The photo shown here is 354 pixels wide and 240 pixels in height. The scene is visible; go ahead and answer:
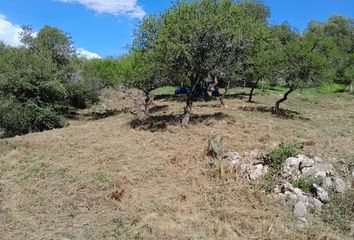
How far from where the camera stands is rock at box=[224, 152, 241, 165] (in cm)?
2088

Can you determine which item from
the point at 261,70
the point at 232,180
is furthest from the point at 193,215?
the point at 261,70

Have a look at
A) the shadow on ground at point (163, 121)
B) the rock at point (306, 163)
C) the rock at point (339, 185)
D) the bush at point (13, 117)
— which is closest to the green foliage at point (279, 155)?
the rock at point (306, 163)

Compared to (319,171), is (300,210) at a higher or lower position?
lower

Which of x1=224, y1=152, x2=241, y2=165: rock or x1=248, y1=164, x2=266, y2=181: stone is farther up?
x1=224, y1=152, x2=241, y2=165: rock

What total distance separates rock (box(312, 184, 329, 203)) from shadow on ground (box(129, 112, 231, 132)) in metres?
13.5

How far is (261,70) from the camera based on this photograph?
126 ft

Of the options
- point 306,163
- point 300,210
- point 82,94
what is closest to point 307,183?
point 306,163

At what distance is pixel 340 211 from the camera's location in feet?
55.4

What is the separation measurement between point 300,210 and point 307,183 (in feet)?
→ 4.97

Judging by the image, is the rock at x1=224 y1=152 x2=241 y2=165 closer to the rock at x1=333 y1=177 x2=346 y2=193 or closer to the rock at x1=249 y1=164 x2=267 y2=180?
the rock at x1=249 y1=164 x2=267 y2=180

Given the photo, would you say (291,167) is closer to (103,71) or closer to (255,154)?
(255,154)

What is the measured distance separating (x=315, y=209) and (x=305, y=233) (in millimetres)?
1722

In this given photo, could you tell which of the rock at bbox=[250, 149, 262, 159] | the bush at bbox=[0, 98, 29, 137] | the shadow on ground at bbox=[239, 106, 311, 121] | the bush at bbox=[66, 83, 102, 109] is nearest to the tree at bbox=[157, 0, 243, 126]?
the rock at bbox=[250, 149, 262, 159]

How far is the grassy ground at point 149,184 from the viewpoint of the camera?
16469mm
